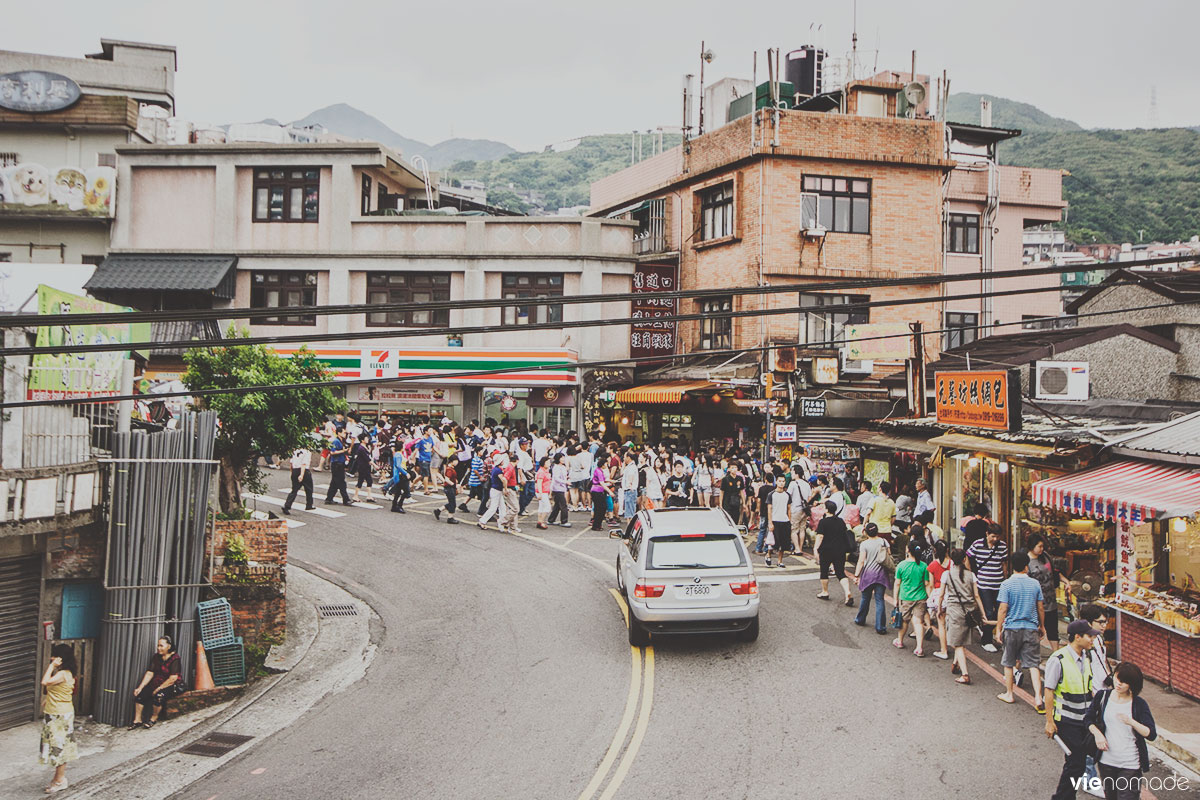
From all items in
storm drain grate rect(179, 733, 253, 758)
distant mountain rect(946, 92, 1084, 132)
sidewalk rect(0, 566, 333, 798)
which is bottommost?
sidewalk rect(0, 566, 333, 798)

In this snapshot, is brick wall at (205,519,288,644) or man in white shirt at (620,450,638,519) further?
man in white shirt at (620,450,638,519)

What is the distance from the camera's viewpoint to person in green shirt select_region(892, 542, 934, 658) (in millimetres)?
12328

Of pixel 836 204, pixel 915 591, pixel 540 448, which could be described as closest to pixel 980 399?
pixel 915 591

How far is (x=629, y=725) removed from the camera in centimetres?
1001

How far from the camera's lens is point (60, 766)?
387 inches

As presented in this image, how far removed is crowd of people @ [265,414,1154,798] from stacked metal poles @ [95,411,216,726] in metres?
8.71

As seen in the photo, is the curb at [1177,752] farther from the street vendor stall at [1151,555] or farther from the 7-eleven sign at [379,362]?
the 7-eleven sign at [379,362]

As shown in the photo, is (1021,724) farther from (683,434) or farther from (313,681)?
(683,434)

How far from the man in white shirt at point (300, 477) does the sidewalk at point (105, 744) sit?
29.6ft

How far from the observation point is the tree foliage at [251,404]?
634 inches

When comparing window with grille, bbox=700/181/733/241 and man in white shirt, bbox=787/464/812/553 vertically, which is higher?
window with grille, bbox=700/181/733/241

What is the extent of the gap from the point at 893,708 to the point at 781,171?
21746 millimetres

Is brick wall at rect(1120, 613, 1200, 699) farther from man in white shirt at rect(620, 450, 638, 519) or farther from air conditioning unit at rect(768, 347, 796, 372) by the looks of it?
air conditioning unit at rect(768, 347, 796, 372)

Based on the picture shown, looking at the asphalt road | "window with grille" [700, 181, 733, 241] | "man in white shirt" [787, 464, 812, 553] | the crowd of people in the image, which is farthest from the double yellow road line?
"window with grille" [700, 181, 733, 241]
